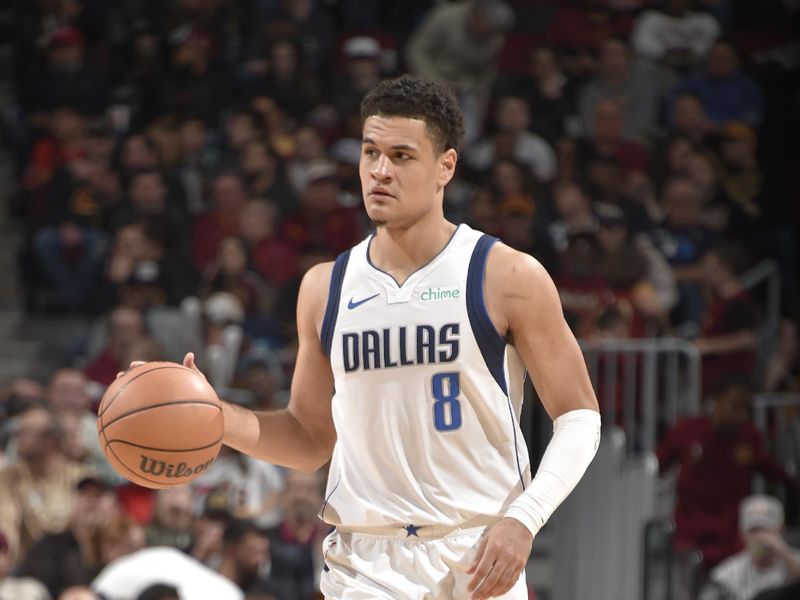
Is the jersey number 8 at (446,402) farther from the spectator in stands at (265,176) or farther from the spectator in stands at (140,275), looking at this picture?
the spectator in stands at (265,176)

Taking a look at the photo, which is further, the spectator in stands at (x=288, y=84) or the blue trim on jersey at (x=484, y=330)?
the spectator in stands at (x=288, y=84)

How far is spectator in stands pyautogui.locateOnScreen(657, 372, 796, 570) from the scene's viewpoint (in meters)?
8.38

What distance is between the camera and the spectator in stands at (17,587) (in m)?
7.15

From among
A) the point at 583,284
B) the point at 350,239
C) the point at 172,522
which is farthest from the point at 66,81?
the point at 172,522

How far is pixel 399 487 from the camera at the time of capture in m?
3.64

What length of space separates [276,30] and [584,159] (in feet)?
9.14

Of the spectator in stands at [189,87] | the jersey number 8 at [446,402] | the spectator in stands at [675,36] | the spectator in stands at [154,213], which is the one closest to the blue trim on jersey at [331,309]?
the jersey number 8 at [446,402]

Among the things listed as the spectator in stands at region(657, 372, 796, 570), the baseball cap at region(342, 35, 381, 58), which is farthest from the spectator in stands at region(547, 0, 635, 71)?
the spectator in stands at region(657, 372, 796, 570)

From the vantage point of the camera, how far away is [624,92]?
39.6 feet

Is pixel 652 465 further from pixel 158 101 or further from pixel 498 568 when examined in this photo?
pixel 158 101

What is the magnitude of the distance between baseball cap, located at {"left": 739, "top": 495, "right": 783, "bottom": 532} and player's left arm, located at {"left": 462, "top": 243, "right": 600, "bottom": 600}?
15.0 feet

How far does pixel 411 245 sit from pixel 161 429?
797mm

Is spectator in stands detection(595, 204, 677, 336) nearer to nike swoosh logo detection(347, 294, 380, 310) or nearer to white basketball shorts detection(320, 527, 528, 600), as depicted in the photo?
nike swoosh logo detection(347, 294, 380, 310)

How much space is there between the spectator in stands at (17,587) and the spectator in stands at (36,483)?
0.56m
